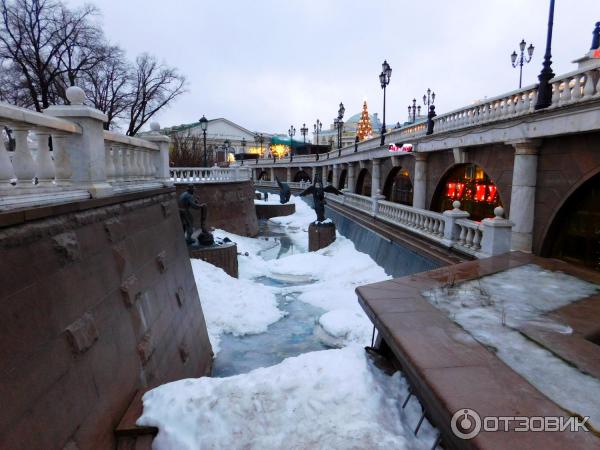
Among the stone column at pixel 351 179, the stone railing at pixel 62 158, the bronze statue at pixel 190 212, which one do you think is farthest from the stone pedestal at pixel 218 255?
the stone column at pixel 351 179

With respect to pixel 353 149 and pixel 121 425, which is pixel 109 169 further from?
pixel 353 149

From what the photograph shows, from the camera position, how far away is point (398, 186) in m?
22.3

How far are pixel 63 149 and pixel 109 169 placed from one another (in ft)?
3.34

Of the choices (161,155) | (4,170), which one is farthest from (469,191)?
(4,170)

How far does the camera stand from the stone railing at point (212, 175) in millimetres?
20641

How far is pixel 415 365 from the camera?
123 inches

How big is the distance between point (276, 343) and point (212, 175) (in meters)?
15.8

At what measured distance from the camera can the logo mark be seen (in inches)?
91.7

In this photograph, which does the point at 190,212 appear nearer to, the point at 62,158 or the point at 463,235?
the point at 463,235

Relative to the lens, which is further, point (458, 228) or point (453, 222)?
point (458, 228)

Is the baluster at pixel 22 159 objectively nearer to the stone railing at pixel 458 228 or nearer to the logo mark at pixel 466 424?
the logo mark at pixel 466 424

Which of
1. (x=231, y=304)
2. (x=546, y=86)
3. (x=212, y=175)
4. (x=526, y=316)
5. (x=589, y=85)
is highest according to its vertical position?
(x=546, y=86)

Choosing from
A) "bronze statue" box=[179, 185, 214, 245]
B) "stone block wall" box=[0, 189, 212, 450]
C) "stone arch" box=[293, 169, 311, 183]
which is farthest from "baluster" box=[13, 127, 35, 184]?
"stone arch" box=[293, 169, 311, 183]

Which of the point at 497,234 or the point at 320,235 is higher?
the point at 497,234
